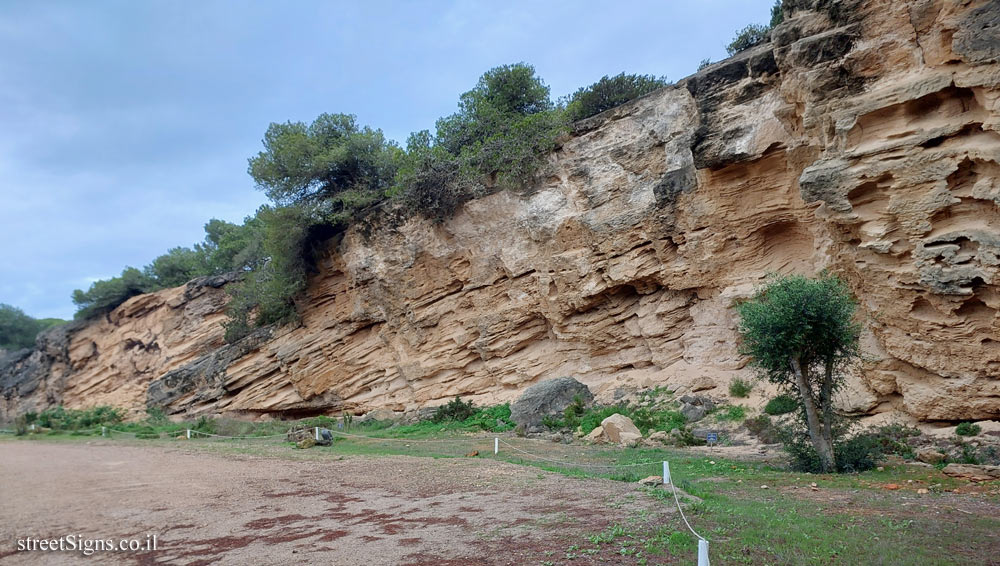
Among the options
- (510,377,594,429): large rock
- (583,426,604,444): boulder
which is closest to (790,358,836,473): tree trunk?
(583,426,604,444): boulder

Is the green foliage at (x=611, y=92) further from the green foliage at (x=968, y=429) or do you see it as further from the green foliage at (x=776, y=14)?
the green foliage at (x=968, y=429)

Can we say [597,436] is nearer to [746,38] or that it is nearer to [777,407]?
[777,407]

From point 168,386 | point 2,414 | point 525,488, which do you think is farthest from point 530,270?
point 2,414

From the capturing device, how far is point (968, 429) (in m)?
10.4

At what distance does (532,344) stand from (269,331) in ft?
47.9

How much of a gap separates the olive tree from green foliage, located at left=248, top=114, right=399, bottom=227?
19492mm

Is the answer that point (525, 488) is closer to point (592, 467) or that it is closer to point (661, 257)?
point (592, 467)

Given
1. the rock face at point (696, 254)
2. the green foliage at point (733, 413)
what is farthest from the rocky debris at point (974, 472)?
the green foliage at point (733, 413)

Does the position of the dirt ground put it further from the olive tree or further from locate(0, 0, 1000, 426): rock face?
locate(0, 0, 1000, 426): rock face

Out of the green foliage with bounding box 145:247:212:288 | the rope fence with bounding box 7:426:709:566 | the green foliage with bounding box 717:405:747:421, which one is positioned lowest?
the rope fence with bounding box 7:426:709:566

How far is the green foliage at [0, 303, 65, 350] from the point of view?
53.9 m

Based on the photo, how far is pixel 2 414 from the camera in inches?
1654

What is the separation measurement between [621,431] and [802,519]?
8919 millimetres

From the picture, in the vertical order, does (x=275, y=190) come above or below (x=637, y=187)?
above
